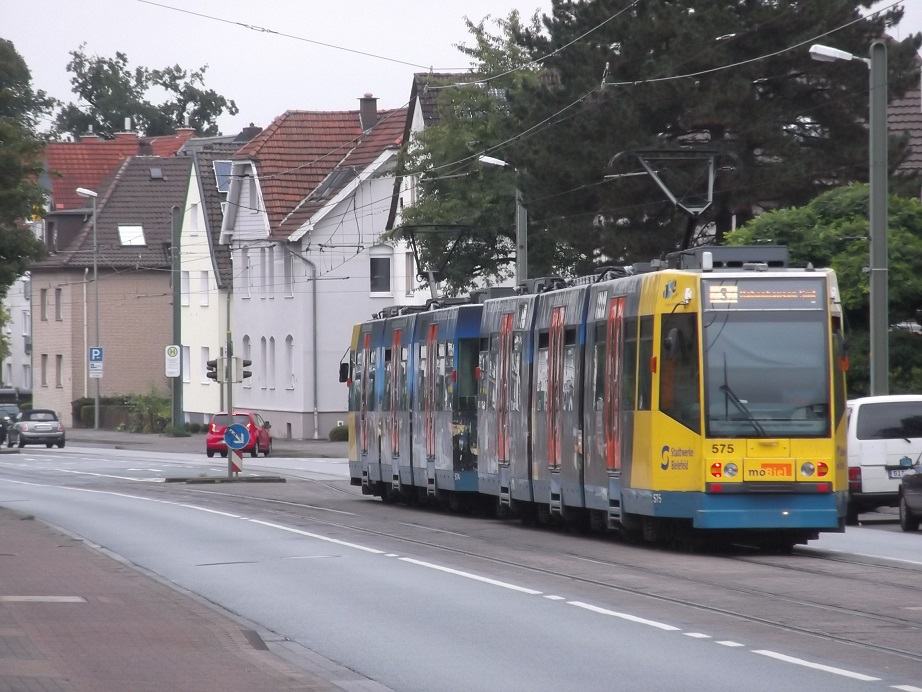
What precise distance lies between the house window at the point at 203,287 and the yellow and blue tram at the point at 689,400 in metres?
55.8

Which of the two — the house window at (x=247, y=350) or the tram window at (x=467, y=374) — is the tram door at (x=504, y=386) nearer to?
the tram window at (x=467, y=374)

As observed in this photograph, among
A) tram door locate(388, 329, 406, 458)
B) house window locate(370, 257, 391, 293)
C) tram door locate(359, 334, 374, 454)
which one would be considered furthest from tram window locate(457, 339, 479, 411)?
house window locate(370, 257, 391, 293)

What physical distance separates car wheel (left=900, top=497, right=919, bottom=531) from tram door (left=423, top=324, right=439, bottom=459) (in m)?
8.15

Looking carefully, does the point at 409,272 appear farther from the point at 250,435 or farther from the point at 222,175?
the point at 222,175

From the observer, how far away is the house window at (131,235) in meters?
87.0

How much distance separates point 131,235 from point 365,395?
183ft

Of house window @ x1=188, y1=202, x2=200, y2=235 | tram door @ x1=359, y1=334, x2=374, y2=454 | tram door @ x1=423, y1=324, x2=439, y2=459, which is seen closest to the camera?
tram door @ x1=423, y1=324, x2=439, y2=459

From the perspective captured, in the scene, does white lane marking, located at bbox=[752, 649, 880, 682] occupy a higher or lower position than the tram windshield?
lower

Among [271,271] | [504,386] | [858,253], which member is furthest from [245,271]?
[504,386]

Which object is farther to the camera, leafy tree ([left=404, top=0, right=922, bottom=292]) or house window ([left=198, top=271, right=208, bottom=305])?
house window ([left=198, top=271, right=208, bottom=305])

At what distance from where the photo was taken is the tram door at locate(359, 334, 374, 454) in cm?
3366

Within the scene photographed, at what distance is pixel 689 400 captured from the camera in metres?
18.5

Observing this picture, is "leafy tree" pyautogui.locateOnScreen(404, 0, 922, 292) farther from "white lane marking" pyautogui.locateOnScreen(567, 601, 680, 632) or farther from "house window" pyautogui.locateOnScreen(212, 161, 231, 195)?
"house window" pyautogui.locateOnScreen(212, 161, 231, 195)

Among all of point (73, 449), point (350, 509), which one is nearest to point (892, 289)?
point (350, 509)
